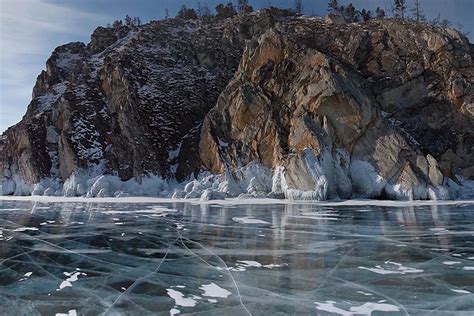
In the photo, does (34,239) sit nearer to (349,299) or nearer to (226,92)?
(349,299)

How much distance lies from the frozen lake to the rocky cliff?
49.8 feet

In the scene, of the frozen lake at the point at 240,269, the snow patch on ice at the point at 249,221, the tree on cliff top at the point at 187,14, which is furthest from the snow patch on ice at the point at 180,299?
the tree on cliff top at the point at 187,14

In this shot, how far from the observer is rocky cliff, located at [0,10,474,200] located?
2928 cm

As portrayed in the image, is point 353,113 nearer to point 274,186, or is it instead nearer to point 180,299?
point 274,186

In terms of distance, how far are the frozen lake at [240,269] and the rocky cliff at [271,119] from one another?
15.2 m

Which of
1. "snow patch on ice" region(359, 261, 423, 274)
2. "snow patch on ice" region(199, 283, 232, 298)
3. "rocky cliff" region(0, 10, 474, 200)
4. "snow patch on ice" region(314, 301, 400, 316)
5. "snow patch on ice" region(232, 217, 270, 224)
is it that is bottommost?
"snow patch on ice" region(199, 283, 232, 298)

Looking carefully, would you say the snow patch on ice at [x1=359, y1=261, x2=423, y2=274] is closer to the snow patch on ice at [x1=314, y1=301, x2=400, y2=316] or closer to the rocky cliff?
the snow patch on ice at [x1=314, y1=301, x2=400, y2=316]

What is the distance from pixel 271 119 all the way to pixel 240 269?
26360 mm

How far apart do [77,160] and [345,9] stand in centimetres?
5293

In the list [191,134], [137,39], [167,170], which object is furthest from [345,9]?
[167,170]

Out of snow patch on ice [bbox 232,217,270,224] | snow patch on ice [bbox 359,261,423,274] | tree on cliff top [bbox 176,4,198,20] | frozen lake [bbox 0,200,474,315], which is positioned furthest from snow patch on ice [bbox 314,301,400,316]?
tree on cliff top [bbox 176,4,198,20]

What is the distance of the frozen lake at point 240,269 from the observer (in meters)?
5.71

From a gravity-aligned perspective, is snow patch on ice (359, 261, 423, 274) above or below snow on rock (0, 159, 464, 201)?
below

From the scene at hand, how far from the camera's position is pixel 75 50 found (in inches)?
2324
